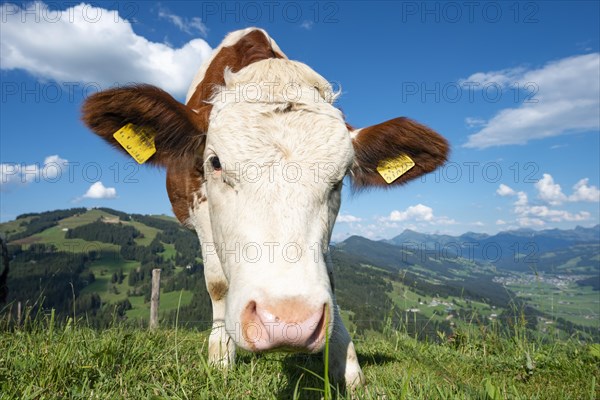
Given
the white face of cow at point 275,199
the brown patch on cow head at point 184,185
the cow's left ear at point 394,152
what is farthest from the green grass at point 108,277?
the white face of cow at point 275,199

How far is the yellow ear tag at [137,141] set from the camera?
3.93m

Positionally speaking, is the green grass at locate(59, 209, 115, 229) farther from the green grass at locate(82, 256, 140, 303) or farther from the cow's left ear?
the cow's left ear

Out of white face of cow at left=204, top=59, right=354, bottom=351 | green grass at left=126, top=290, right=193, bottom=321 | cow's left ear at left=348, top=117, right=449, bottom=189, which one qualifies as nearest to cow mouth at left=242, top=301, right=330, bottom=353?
white face of cow at left=204, top=59, right=354, bottom=351

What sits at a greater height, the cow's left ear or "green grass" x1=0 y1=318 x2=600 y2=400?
the cow's left ear

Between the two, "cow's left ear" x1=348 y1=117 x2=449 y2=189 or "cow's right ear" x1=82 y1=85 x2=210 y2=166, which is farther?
"cow's left ear" x1=348 y1=117 x2=449 y2=189

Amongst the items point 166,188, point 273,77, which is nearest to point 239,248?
point 273,77

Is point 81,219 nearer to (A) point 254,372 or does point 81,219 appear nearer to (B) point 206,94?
(B) point 206,94

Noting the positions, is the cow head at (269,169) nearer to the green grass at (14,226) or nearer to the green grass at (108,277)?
the green grass at (108,277)

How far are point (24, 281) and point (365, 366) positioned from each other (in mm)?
132542

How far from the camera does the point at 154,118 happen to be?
385 centimetres

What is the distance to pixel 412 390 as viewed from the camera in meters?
2.70

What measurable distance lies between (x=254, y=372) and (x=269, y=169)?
6.64 ft

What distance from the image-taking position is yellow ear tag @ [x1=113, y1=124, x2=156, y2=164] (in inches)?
155

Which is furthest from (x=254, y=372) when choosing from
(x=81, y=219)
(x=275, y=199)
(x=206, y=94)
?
(x=81, y=219)
